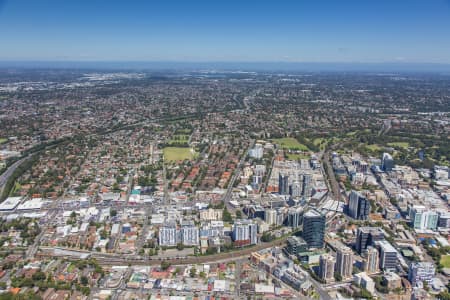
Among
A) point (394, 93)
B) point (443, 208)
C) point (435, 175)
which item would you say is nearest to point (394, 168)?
point (435, 175)

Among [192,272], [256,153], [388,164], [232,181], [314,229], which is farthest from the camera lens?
[256,153]

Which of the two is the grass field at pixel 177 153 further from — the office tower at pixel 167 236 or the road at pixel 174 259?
the road at pixel 174 259

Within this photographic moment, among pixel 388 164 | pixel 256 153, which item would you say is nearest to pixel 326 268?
pixel 388 164

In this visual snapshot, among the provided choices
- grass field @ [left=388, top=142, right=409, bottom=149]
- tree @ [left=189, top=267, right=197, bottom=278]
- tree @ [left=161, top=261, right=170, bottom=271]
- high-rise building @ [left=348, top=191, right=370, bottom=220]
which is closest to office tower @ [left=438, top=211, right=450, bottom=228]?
high-rise building @ [left=348, top=191, right=370, bottom=220]

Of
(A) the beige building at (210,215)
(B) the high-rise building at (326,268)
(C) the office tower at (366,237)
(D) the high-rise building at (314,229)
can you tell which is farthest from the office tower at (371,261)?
(A) the beige building at (210,215)

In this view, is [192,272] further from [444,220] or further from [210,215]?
[444,220]

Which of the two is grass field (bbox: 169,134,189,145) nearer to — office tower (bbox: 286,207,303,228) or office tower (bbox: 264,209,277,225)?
office tower (bbox: 264,209,277,225)
